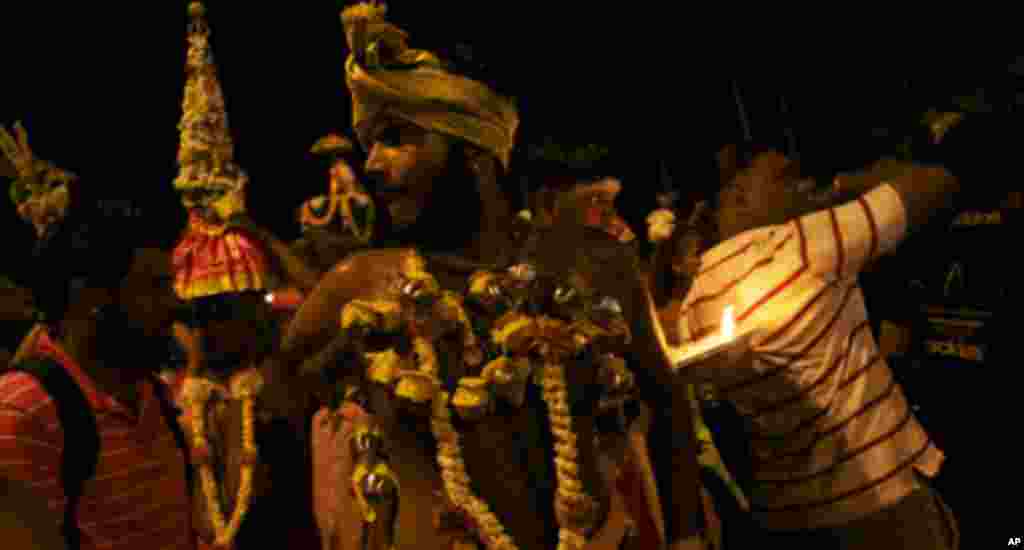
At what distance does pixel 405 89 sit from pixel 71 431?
1083 millimetres

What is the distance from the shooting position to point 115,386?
210 cm

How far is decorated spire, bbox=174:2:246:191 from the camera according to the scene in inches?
154

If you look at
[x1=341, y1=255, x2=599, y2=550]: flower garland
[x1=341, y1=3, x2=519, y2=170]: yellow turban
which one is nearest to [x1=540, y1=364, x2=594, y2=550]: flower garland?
[x1=341, y1=255, x2=599, y2=550]: flower garland

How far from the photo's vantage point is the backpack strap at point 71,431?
75.5 inches

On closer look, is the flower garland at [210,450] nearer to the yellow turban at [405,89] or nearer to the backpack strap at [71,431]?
the backpack strap at [71,431]

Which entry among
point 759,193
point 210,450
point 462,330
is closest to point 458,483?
point 462,330

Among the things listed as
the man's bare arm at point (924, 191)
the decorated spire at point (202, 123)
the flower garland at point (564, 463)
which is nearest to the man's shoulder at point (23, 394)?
the flower garland at point (564, 463)

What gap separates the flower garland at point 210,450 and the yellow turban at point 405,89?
5.25ft

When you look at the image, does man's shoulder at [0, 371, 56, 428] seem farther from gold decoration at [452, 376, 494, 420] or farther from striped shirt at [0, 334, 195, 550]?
gold decoration at [452, 376, 494, 420]

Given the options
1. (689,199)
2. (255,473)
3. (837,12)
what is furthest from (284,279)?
(837,12)

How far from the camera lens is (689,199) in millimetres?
4684

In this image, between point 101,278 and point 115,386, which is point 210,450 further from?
point 101,278

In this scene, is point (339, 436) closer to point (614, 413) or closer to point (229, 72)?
point (614, 413)

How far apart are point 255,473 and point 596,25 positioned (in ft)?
7.68
